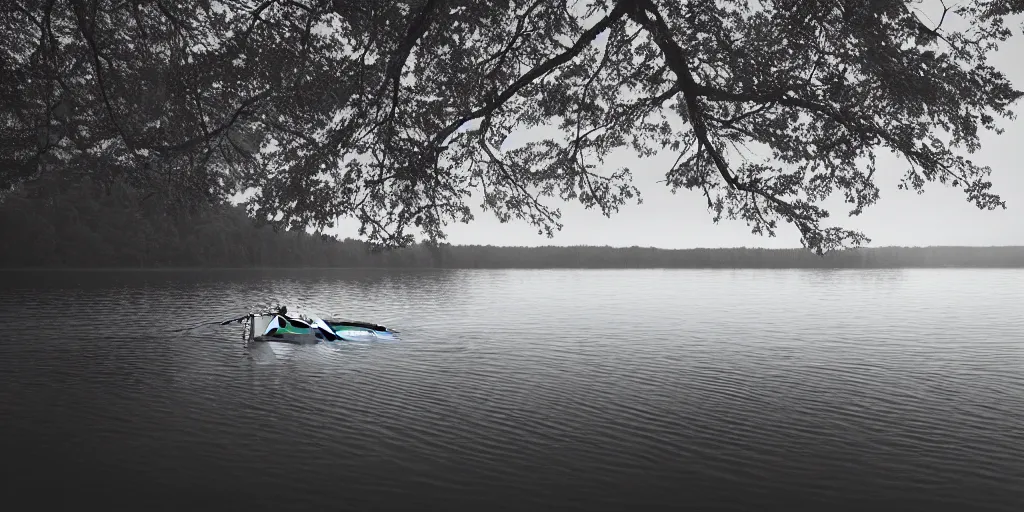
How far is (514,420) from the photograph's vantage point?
16078 mm

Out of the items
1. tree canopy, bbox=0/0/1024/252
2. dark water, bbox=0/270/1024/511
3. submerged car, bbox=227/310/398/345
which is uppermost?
tree canopy, bbox=0/0/1024/252

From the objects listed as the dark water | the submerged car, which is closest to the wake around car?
the submerged car

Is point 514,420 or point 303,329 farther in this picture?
Result: point 303,329

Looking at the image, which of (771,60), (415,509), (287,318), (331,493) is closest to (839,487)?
(415,509)

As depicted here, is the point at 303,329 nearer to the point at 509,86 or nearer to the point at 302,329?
the point at 302,329

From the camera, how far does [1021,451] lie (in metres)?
13.7

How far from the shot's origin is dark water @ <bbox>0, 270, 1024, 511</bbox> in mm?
11375

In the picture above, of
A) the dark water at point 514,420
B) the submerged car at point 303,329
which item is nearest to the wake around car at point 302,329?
the submerged car at point 303,329

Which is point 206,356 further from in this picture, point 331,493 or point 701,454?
point 701,454

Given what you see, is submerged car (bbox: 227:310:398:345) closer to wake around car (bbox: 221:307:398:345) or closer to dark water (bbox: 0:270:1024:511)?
wake around car (bbox: 221:307:398:345)

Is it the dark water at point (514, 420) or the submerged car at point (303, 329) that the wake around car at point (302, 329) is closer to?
the submerged car at point (303, 329)

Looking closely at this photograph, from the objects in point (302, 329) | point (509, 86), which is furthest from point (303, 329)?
point (509, 86)

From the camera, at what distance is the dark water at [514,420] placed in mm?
11375

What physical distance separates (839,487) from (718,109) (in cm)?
1768
